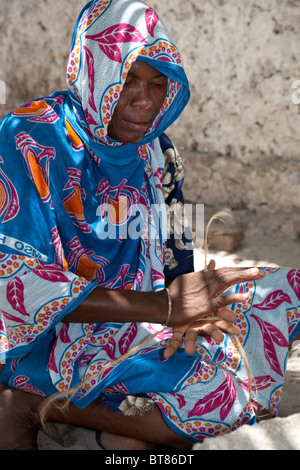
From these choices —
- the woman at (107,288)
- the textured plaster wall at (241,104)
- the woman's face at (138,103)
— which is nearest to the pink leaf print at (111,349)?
the woman at (107,288)

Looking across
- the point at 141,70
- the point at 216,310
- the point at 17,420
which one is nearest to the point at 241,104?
the point at 141,70

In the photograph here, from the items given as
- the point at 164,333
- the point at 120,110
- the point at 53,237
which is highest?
the point at 120,110

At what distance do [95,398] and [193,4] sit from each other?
2907 millimetres

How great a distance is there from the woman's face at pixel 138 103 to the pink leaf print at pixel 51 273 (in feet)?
1.74

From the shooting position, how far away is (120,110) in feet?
6.91

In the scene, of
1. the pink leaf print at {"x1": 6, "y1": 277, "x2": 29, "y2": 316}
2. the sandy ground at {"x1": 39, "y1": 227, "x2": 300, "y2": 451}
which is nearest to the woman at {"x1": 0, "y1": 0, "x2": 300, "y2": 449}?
the pink leaf print at {"x1": 6, "y1": 277, "x2": 29, "y2": 316}

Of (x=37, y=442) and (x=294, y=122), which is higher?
(x=294, y=122)

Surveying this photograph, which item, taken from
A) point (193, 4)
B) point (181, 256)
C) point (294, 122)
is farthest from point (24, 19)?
point (181, 256)

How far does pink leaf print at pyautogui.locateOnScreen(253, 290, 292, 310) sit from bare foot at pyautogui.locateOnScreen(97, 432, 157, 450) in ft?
2.11

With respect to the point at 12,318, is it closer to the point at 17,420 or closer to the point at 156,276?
the point at 17,420

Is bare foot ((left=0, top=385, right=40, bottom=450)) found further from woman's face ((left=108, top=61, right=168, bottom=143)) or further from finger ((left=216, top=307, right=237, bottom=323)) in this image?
woman's face ((left=108, top=61, right=168, bottom=143))

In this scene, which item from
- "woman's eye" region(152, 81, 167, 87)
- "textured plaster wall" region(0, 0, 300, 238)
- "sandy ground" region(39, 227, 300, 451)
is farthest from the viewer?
"textured plaster wall" region(0, 0, 300, 238)

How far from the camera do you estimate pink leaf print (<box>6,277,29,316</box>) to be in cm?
191

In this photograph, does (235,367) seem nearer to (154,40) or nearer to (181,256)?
(181,256)
